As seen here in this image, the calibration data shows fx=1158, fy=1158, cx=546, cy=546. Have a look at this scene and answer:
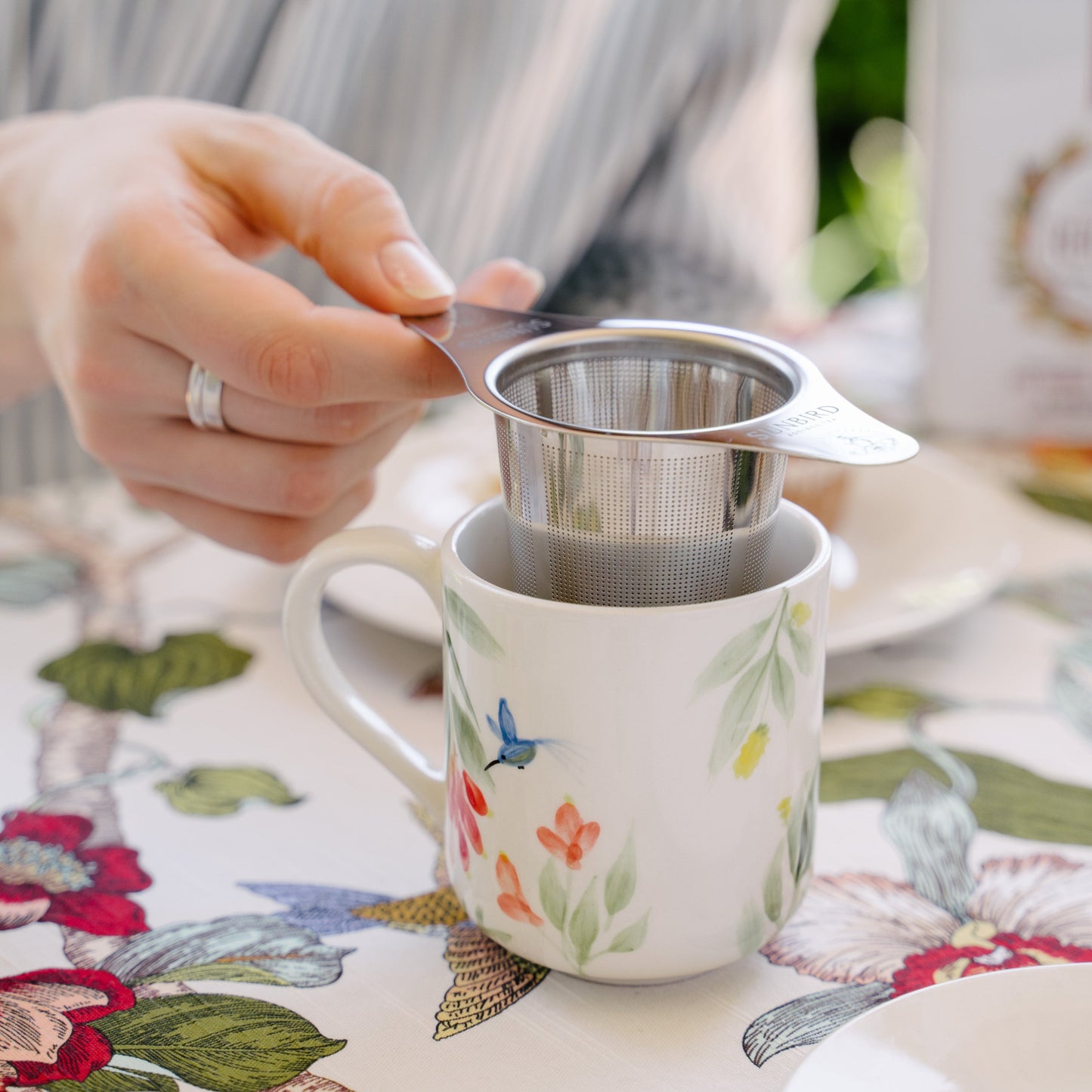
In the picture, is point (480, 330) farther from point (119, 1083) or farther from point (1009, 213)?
point (1009, 213)

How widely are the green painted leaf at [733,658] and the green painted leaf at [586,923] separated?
6cm

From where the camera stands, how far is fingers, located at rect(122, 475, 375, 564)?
1.43 ft

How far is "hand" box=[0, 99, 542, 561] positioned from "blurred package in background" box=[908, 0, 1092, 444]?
Answer: 354mm

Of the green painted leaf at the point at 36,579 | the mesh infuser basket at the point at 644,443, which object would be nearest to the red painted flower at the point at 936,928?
the mesh infuser basket at the point at 644,443

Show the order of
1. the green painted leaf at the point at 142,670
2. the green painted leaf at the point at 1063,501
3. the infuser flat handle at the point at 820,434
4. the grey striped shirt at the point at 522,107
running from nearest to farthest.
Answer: the infuser flat handle at the point at 820,434
the green painted leaf at the point at 142,670
the green painted leaf at the point at 1063,501
the grey striped shirt at the point at 522,107

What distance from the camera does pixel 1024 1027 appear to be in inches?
10.0

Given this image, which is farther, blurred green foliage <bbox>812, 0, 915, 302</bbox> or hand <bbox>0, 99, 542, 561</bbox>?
blurred green foliage <bbox>812, 0, 915, 302</bbox>

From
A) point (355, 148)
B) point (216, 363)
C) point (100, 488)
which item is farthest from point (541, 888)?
point (355, 148)

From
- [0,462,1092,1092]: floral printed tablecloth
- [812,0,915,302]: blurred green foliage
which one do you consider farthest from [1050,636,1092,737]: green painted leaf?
[812,0,915,302]: blurred green foliage

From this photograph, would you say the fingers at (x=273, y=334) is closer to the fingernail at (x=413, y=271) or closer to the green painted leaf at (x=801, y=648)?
the fingernail at (x=413, y=271)

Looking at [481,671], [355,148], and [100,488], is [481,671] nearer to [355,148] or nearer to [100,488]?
[100,488]

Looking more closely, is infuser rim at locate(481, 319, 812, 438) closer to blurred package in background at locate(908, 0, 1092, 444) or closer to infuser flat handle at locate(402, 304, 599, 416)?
infuser flat handle at locate(402, 304, 599, 416)

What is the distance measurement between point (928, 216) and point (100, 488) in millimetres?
502

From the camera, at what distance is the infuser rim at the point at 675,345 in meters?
0.29
